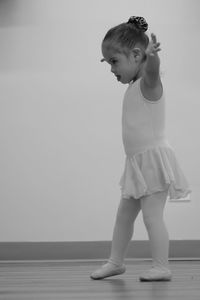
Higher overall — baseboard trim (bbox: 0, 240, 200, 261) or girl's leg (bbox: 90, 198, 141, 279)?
girl's leg (bbox: 90, 198, 141, 279)

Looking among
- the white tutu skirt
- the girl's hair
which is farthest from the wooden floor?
the girl's hair

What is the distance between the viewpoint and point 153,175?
1964 millimetres

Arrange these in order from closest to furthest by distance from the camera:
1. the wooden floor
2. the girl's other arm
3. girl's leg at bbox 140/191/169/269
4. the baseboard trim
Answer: the wooden floor → the girl's other arm → girl's leg at bbox 140/191/169/269 → the baseboard trim

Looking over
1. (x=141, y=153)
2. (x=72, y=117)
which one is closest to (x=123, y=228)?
(x=141, y=153)

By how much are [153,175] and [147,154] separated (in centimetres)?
7

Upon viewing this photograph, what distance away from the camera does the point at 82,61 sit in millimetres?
3105

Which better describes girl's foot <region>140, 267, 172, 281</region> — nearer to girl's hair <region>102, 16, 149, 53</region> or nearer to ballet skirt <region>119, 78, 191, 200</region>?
ballet skirt <region>119, 78, 191, 200</region>

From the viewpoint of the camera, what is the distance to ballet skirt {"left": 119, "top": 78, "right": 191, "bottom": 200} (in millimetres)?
1964

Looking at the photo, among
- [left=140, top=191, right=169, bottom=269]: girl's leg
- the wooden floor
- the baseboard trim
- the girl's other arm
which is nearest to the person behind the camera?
the wooden floor

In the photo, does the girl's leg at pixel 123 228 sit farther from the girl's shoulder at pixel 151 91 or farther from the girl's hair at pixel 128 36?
the girl's hair at pixel 128 36

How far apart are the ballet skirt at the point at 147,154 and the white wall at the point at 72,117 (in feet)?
3.38

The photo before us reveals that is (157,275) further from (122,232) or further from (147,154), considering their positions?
(147,154)

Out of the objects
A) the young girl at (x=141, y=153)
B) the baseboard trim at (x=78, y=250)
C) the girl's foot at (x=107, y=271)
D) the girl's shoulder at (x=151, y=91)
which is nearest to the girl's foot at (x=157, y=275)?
the young girl at (x=141, y=153)

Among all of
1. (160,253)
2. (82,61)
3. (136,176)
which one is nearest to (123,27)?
(136,176)
